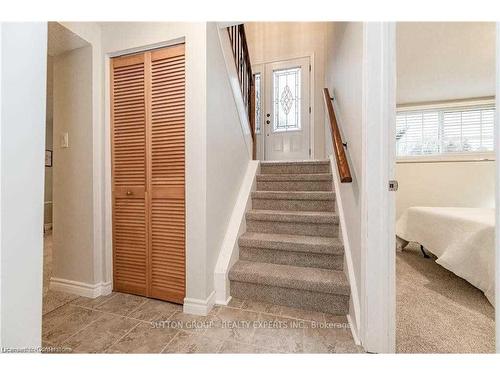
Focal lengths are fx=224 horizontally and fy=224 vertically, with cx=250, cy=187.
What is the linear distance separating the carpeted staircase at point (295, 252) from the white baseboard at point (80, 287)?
105 cm

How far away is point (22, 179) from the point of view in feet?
2.12

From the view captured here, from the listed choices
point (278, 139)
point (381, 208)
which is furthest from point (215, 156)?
point (278, 139)

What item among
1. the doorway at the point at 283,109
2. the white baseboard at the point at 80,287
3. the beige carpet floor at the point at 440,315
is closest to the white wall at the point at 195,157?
the white baseboard at the point at 80,287

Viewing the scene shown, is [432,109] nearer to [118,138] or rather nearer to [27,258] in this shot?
[118,138]

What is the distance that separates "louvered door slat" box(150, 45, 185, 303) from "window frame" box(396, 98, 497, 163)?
3.79 meters

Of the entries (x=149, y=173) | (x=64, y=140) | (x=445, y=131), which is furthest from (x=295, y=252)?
(x=445, y=131)

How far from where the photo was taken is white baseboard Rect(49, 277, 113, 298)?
179 cm

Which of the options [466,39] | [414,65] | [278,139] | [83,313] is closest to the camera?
[83,313]

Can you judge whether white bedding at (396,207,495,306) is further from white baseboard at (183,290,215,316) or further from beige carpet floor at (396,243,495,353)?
white baseboard at (183,290,215,316)

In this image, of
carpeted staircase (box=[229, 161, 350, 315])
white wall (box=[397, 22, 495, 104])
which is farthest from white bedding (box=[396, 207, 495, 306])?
white wall (box=[397, 22, 495, 104])

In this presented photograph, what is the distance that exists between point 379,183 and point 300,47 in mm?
3434

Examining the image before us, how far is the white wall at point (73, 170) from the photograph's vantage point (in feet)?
5.87

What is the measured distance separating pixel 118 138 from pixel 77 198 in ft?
1.95

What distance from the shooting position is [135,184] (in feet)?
5.90
